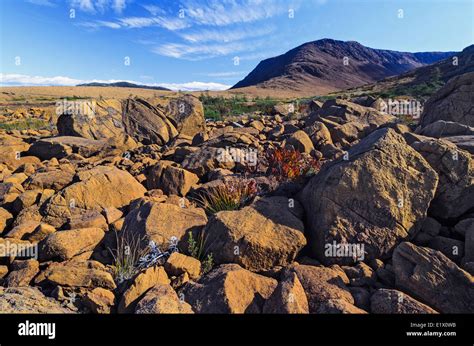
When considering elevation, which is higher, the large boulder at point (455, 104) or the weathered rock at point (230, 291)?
the large boulder at point (455, 104)

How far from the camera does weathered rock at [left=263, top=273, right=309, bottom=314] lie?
2.77m

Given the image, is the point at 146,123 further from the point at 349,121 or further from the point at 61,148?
the point at 349,121

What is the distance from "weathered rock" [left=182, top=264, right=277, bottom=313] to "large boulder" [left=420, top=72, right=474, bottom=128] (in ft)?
21.9

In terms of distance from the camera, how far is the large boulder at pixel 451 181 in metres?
3.98

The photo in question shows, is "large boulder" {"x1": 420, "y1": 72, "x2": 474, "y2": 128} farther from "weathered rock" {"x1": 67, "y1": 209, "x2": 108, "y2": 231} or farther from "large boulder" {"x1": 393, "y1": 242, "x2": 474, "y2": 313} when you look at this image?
"weathered rock" {"x1": 67, "y1": 209, "x2": 108, "y2": 231}

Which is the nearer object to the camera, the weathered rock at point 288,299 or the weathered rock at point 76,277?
the weathered rock at point 288,299

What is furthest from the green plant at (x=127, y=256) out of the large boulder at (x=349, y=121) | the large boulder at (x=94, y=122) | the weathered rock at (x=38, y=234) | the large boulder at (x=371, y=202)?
the large boulder at (x=94, y=122)

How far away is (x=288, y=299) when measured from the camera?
2.81 meters

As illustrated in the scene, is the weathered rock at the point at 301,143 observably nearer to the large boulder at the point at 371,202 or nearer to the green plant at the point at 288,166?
the green plant at the point at 288,166

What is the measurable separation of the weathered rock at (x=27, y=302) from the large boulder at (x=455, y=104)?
26.6 feet

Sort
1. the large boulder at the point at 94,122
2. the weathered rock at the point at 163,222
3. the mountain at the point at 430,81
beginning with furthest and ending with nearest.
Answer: the mountain at the point at 430,81 → the large boulder at the point at 94,122 → the weathered rock at the point at 163,222

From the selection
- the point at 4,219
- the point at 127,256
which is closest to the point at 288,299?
the point at 127,256
